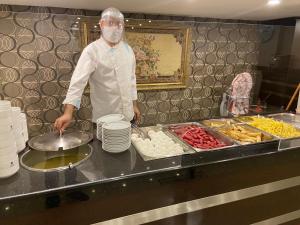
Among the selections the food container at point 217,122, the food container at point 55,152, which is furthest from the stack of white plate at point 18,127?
the food container at point 217,122

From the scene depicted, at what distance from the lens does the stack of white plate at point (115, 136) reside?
122 centimetres

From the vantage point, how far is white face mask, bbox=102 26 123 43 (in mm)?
1772

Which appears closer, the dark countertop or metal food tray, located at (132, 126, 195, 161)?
the dark countertop

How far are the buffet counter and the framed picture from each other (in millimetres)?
1747

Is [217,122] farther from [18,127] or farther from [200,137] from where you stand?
[18,127]

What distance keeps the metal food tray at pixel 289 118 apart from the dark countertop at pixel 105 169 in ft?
2.19

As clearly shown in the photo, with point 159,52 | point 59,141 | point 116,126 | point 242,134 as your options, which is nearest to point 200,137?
point 242,134

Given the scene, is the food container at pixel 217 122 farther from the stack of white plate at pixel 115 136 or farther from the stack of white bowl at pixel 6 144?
the stack of white bowl at pixel 6 144

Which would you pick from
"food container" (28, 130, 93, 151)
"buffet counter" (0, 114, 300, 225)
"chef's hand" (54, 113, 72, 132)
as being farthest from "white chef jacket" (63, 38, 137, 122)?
"buffet counter" (0, 114, 300, 225)

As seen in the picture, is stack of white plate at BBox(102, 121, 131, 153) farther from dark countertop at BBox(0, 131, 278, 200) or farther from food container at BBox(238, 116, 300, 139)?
food container at BBox(238, 116, 300, 139)

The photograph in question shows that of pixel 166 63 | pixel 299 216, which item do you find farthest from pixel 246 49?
pixel 299 216

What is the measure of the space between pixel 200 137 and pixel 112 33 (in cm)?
99

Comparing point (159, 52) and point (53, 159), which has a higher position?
point (159, 52)

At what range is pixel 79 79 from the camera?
1688 mm
